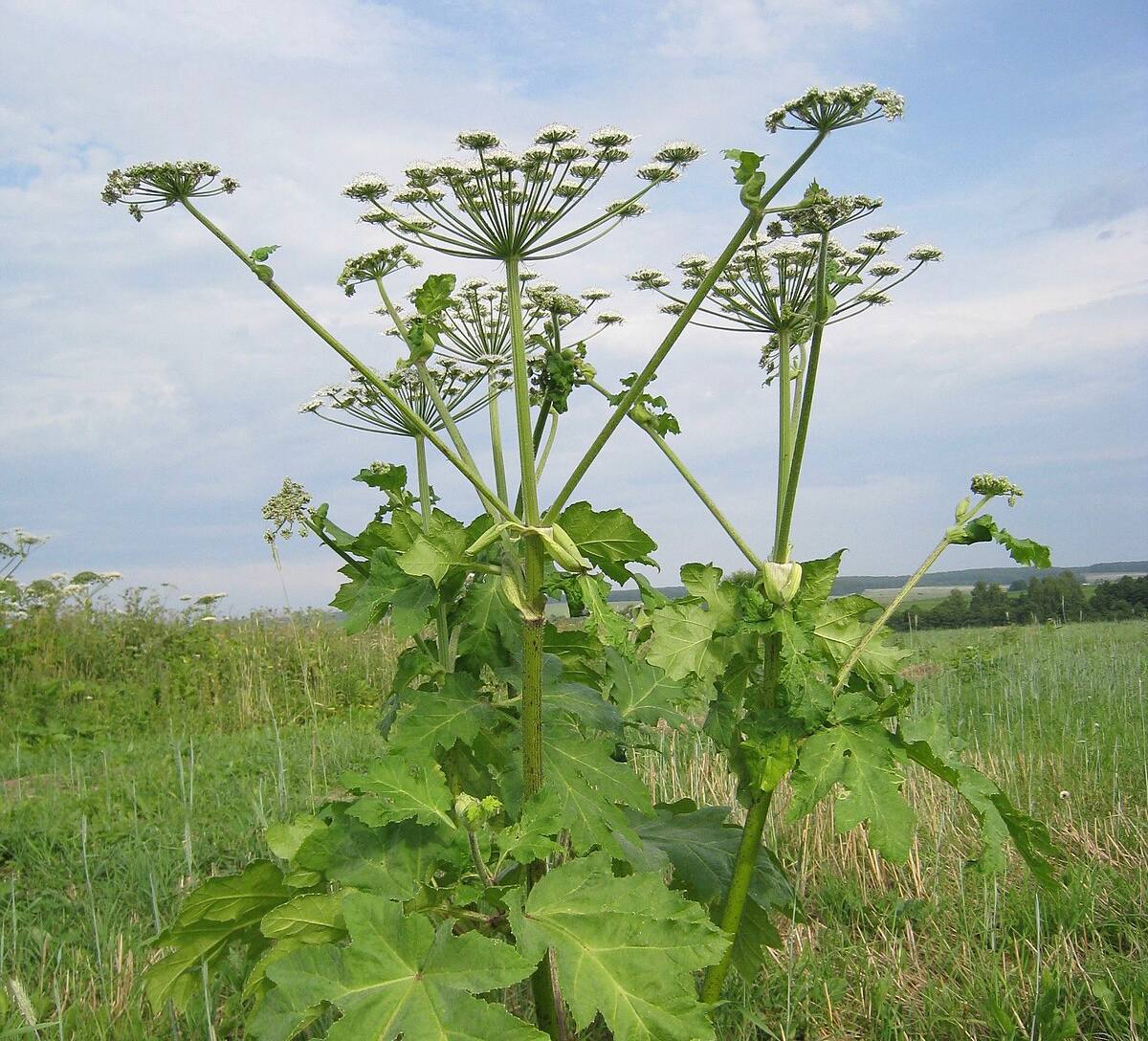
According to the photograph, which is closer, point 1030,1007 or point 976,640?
point 1030,1007

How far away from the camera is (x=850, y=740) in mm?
2344

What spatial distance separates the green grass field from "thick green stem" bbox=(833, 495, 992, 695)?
976 millimetres

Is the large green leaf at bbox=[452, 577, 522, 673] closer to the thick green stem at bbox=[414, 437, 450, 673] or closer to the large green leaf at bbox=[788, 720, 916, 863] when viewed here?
the thick green stem at bbox=[414, 437, 450, 673]

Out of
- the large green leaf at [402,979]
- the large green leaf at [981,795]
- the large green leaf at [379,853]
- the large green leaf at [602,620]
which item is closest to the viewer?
the large green leaf at [402,979]

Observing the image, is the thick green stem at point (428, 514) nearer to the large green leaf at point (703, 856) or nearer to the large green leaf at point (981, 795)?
the large green leaf at point (703, 856)

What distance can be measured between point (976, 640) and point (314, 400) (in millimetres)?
11756

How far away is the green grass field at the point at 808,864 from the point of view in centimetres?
319

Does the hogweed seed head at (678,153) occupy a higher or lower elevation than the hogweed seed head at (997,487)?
higher

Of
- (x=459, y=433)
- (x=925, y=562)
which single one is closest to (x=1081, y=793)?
(x=925, y=562)

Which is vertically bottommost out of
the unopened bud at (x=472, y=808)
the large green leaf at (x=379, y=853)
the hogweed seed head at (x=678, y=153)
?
the large green leaf at (x=379, y=853)

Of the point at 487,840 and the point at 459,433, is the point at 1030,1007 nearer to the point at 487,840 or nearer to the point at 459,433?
the point at 487,840

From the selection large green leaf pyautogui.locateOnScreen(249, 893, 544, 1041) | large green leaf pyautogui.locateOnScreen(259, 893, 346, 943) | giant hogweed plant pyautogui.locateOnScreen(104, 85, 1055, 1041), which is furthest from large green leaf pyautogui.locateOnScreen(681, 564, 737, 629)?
large green leaf pyautogui.locateOnScreen(259, 893, 346, 943)

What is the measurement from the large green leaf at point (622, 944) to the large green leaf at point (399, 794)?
0.26 metres

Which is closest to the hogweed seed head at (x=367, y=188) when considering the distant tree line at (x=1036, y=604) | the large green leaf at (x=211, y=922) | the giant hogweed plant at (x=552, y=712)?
the giant hogweed plant at (x=552, y=712)
